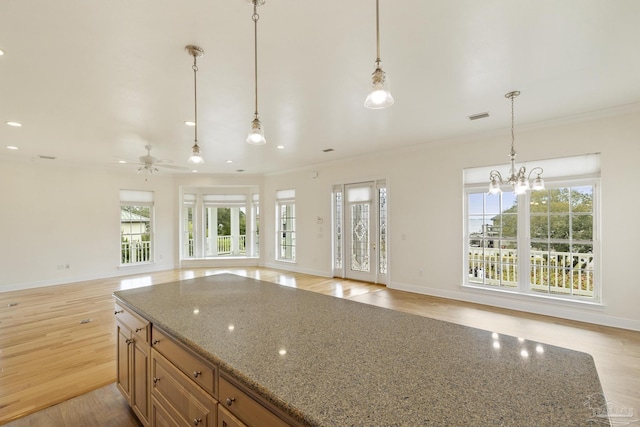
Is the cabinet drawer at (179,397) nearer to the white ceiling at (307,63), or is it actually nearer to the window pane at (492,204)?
the white ceiling at (307,63)

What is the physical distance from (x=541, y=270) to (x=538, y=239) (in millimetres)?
464

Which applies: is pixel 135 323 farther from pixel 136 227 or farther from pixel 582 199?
pixel 136 227

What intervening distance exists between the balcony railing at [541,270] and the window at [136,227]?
7987 millimetres

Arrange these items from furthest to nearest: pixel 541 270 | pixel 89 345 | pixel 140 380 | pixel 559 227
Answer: pixel 541 270
pixel 559 227
pixel 89 345
pixel 140 380

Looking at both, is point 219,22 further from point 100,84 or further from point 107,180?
point 107,180

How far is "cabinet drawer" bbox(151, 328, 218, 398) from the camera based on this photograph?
130 cm

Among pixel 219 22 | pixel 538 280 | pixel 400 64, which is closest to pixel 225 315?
pixel 219 22

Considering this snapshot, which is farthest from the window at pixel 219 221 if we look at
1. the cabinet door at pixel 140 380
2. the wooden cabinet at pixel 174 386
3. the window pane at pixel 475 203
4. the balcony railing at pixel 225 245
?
the cabinet door at pixel 140 380

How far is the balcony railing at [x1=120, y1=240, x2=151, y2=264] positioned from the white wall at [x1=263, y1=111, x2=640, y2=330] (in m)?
4.23

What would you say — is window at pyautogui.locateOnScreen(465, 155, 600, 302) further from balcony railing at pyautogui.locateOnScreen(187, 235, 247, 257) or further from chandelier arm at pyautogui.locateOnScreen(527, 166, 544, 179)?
balcony railing at pyautogui.locateOnScreen(187, 235, 247, 257)

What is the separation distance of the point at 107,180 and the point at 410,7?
26.3ft

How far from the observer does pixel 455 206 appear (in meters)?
5.10

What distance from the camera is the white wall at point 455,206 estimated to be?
3709mm

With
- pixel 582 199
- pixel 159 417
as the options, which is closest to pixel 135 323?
pixel 159 417
